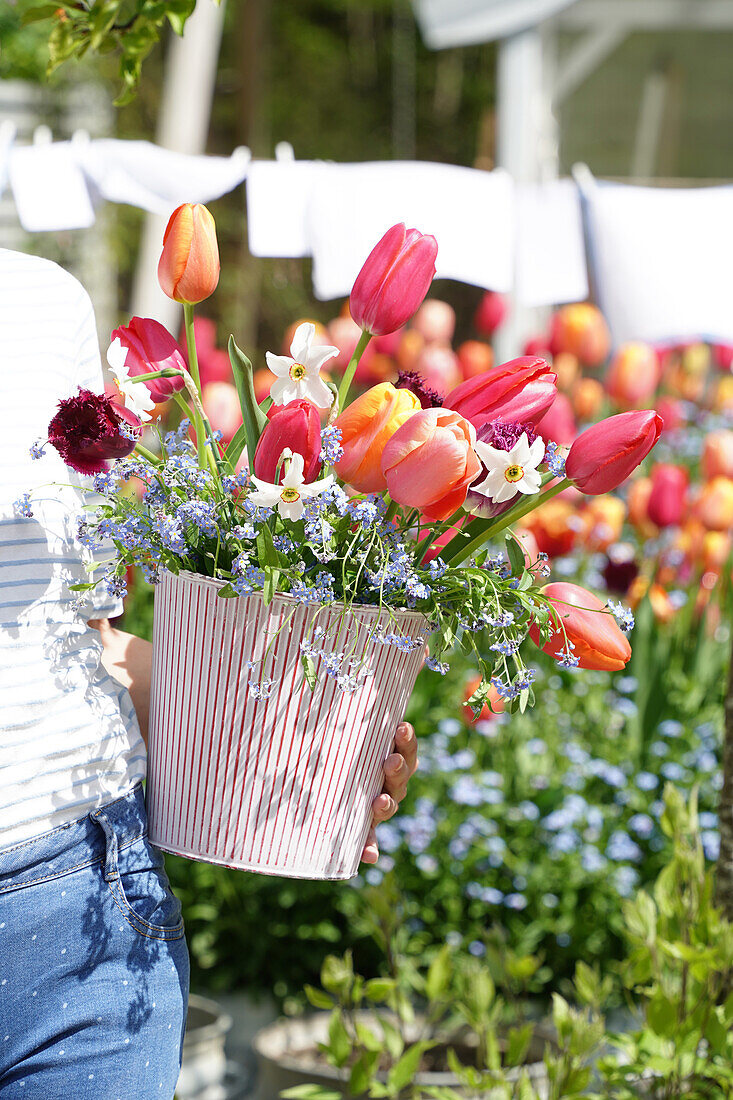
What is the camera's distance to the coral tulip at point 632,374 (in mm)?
2859

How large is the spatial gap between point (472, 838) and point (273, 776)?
3.78 ft

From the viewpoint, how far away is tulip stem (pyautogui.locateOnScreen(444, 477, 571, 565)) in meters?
0.81

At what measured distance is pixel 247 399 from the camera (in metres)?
0.81

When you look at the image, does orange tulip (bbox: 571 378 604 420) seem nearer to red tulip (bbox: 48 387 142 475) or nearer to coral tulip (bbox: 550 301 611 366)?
coral tulip (bbox: 550 301 611 366)

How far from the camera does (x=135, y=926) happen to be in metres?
0.85

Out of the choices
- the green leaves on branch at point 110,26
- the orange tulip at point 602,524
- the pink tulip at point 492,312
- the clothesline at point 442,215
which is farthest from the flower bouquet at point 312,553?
the pink tulip at point 492,312

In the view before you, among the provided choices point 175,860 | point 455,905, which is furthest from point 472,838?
point 175,860

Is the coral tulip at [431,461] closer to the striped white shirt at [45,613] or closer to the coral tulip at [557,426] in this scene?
the striped white shirt at [45,613]

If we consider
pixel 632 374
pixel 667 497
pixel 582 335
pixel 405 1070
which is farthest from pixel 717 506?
pixel 405 1070

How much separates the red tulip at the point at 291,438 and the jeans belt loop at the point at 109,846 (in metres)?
0.30

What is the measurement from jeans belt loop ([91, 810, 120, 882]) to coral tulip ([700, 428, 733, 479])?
77.3 inches

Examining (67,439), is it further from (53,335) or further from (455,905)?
(455,905)

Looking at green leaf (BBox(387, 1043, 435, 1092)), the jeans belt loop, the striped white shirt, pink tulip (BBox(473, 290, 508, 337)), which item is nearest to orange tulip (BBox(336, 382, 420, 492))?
the striped white shirt

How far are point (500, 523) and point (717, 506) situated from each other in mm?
1697
